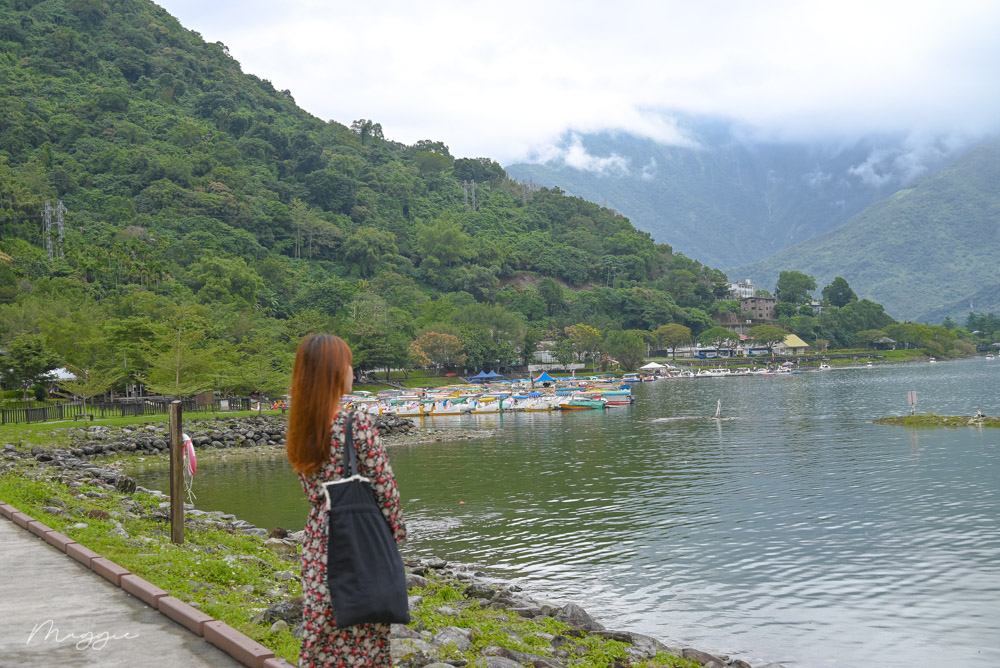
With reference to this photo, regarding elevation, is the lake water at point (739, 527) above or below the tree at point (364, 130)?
below

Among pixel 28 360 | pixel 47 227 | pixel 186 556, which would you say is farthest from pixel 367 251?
pixel 186 556

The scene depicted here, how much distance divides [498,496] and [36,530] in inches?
479

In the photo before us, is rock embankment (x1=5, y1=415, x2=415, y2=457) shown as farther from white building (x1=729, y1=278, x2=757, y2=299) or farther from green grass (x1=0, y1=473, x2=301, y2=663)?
white building (x1=729, y1=278, x2=757, y2=299)

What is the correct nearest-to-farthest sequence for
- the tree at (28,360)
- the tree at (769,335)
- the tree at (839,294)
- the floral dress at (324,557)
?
the floral dress at (324,557)
the tree at (28,360)
the tree at (769,335)
the tree at (839,294)

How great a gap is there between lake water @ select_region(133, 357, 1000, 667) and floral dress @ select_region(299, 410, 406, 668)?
6851mm

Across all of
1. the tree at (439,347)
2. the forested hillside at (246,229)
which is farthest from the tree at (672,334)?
the tree at (439,347)

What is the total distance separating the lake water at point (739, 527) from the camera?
10.1m

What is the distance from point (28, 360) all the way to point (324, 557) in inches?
1526

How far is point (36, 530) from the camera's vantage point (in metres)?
10.1

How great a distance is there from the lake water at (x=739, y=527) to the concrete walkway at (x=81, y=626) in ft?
19.7

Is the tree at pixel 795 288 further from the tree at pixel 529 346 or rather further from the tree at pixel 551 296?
the tree at pixel 529 346

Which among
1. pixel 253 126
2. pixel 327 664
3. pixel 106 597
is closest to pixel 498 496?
pixel 106 597

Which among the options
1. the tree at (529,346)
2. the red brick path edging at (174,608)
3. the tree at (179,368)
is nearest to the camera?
the red brick path edging at (174,608)

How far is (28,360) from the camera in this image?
35.9 meters
